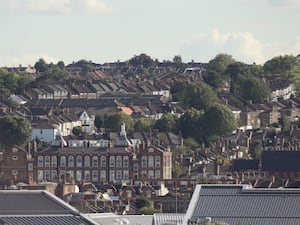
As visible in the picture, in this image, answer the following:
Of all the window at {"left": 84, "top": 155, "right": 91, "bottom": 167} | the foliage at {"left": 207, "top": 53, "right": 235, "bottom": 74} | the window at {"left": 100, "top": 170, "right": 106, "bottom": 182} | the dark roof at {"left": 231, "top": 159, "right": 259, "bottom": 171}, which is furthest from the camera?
the foliage at {"left": 207, "top": 53, "right": 235, "bottom": 74}

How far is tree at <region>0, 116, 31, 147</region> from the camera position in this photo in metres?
123

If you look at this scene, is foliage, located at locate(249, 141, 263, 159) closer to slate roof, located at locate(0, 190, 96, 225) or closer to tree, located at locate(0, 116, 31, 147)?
tree, located at locate(0, 116, 31, 147)

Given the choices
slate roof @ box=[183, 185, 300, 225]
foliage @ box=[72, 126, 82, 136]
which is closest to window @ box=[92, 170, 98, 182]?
foliage @ box=[72, 126, 82, 136]

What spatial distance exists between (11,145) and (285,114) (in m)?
36.6

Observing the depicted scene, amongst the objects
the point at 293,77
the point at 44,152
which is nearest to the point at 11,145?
the point at 44,152

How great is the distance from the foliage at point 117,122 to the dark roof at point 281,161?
20.2 m

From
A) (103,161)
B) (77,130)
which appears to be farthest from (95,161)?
(77,130)

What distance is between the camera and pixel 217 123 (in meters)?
131

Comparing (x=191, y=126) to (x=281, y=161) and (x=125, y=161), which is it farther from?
(x=281, y=161)

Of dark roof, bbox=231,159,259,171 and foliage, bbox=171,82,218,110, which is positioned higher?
foliage, bbox=171,82,218,110

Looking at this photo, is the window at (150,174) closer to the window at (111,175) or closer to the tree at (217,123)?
the window at (111,175)

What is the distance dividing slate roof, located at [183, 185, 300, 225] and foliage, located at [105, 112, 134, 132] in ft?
261

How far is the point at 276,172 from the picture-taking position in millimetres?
109375

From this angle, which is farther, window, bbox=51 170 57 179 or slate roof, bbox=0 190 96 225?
window, bbox=51 170 57 179
